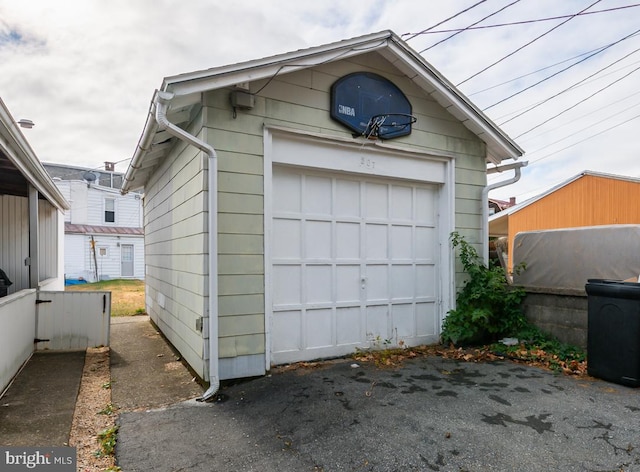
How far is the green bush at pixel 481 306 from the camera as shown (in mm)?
5227

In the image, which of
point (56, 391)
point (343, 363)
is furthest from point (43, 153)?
point (343, 363)

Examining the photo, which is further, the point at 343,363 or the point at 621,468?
the point at 343,363

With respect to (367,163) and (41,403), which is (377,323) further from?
(41,403)

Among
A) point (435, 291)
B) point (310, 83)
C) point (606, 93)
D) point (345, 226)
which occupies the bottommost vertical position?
point (435, 291)

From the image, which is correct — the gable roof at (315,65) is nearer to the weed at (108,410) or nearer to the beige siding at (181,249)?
the beige siding at (181,249)

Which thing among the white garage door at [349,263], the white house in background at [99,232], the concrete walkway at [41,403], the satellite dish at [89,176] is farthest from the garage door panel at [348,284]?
the satellite dish at [89,176]

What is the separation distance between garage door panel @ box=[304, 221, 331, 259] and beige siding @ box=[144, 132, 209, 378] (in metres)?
1.31

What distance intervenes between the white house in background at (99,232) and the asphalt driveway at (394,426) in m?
18.5

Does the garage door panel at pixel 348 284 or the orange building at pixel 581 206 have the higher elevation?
the orange building at pixel 581 206

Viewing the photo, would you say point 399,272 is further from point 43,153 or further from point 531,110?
point 43,153

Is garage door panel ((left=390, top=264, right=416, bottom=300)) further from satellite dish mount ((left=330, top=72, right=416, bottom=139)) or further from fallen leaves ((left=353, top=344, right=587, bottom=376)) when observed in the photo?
satellite dish mount ((left=330, top=72, right=416, bottom=139))

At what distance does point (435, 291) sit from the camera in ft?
18.2

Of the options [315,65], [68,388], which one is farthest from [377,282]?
[68,388]

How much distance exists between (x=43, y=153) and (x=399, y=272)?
78.6ft
